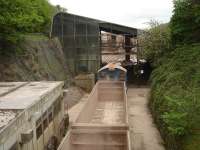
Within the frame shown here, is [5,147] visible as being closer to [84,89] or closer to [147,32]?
[84,89]

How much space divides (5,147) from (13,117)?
4.07ft

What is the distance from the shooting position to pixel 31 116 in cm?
1045

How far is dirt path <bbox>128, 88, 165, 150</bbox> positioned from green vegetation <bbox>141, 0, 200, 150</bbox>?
24.9 inches

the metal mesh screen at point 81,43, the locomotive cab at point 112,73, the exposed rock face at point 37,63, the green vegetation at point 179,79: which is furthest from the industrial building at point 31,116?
the metal mesh screen at point 81,43

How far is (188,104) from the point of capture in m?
12.9

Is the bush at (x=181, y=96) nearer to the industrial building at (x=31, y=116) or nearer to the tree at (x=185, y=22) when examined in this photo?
the tree at (x=185, y=22)

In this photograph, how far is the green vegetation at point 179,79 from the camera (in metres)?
Answer: 12.1

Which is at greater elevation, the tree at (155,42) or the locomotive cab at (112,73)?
the tree at (155,42)

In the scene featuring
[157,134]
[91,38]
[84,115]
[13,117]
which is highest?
[91,38]

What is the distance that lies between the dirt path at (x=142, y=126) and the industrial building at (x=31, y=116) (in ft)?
12.0

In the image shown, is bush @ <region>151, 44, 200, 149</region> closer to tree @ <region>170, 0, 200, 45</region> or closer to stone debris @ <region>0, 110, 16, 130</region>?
tree @ <region>170, 0, 200, 45</region>

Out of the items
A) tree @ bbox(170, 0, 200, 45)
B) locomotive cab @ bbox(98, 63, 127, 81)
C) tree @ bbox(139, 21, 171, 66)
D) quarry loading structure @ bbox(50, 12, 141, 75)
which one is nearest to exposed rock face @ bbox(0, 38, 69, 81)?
quarry loading structure @ bbox(50, 12, 141, 75)

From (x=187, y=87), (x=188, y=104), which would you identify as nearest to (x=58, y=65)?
(x=187, y=87)

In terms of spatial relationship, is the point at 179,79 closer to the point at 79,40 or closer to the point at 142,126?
the point at 142,126
